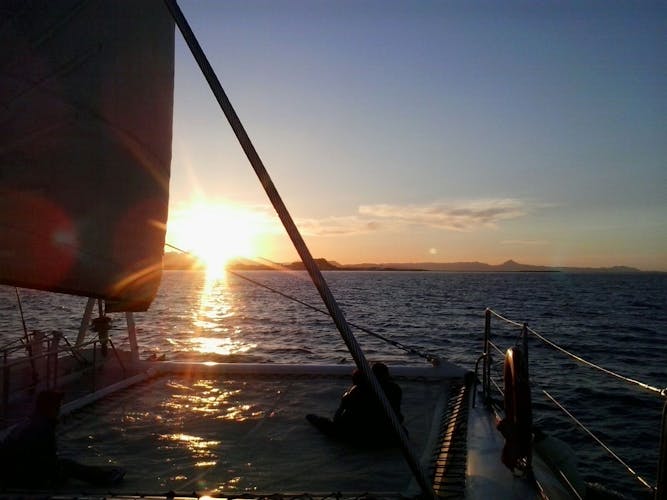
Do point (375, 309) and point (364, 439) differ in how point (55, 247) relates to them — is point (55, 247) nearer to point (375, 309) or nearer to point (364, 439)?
point (364, 439)

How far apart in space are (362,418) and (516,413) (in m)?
2.65

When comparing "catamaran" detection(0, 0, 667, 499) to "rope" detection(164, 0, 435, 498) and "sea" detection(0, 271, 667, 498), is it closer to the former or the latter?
"rope" detection(164, 0, 435, 498)

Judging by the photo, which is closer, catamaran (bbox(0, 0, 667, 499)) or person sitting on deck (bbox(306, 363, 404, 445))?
catamaran (bbox(0, 0, 667, 499))

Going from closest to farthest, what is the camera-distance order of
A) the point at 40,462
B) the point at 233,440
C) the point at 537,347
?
the point at 40,462 → the point at 233,440 → the point at 537,347

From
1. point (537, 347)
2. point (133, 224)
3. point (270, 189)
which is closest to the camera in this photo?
point (270, 189)

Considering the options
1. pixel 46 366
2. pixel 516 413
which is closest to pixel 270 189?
pixel 516 413

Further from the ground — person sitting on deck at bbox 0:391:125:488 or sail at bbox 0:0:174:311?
sail at bbox 0:0:174:311

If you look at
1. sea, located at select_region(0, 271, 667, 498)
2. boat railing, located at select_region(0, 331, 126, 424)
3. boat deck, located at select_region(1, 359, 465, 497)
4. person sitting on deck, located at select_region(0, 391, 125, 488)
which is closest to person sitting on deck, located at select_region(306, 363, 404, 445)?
boat deck, located at select_region(1, 359, 465, 497)

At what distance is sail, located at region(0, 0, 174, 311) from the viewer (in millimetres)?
4062

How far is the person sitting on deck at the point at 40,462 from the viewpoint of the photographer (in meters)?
5.97

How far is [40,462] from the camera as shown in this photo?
19.7 ft

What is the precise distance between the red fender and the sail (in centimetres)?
363

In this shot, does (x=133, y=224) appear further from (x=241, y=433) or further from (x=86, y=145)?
(x=241, y=433)

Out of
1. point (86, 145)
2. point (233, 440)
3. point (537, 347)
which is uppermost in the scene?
point (86, 145)
